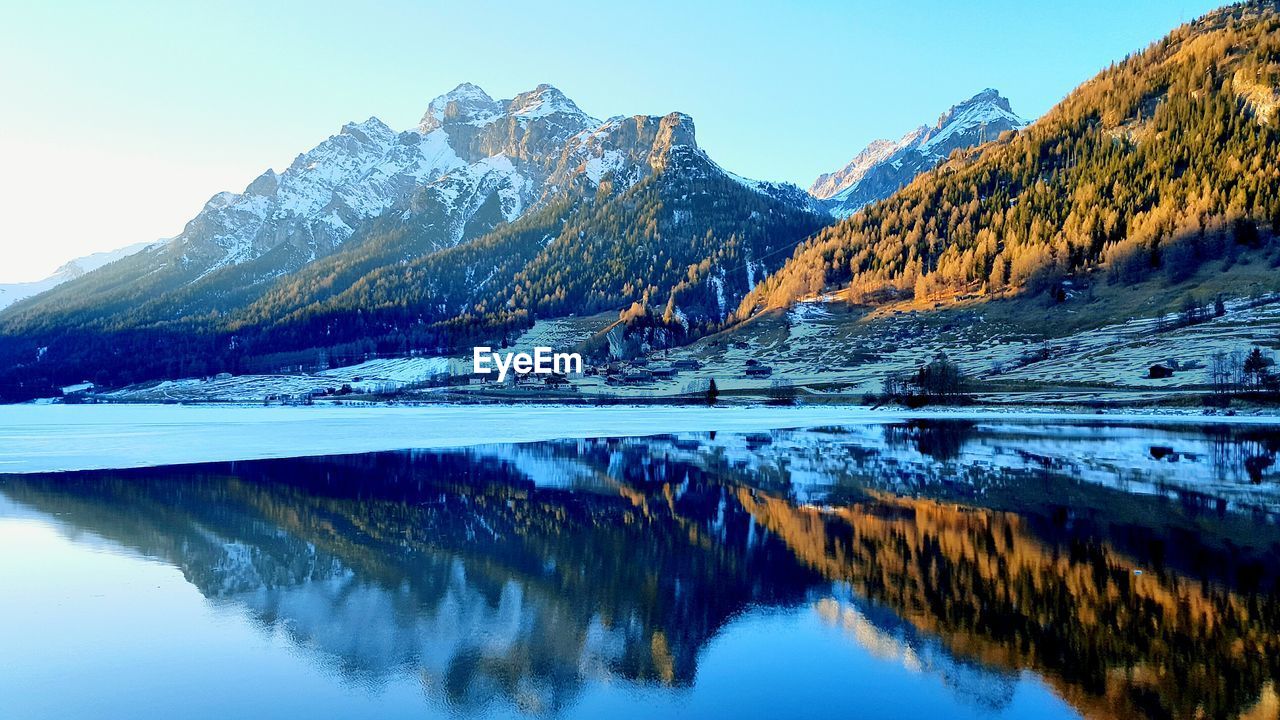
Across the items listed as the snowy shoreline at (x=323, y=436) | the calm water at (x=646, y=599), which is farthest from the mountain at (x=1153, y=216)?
the calm water at (x=646, y=599)

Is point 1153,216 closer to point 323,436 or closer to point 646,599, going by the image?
point 323,436

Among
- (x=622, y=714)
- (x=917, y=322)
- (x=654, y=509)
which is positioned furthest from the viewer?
(x=917, y=322)

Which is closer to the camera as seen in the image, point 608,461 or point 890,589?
point 890,589

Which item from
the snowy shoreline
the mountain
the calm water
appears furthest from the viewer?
the mountain

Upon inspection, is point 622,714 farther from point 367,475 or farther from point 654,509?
point 367,475

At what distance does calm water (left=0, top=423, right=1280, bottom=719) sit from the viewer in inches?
459

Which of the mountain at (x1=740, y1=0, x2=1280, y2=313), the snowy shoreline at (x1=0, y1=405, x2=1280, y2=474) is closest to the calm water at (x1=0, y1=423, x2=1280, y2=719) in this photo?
the snowy shoreline at (x1=0, y1=405, x2=1280, y2=474)

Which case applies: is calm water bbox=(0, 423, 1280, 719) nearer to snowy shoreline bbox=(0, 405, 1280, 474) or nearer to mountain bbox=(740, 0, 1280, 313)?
snowy shoreline bbox=(0, 405, 1280, 474)

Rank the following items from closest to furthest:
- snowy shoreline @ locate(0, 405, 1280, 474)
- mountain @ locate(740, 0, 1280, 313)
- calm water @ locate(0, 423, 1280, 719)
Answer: calm water @ locate(0, 423, 1280, 719), snowy shoreline @ locate(0, 405, 1280, 474), mountain @ locate(740, 0, 1280, 313)

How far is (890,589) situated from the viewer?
687 inches

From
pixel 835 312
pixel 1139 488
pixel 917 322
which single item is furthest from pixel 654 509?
pixel 835 312

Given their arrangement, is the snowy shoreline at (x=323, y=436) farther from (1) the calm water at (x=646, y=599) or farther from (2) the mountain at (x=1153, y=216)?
(2) the mountain at (x=1153, y=216)

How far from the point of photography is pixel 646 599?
661 inches

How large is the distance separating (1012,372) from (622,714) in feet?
442
